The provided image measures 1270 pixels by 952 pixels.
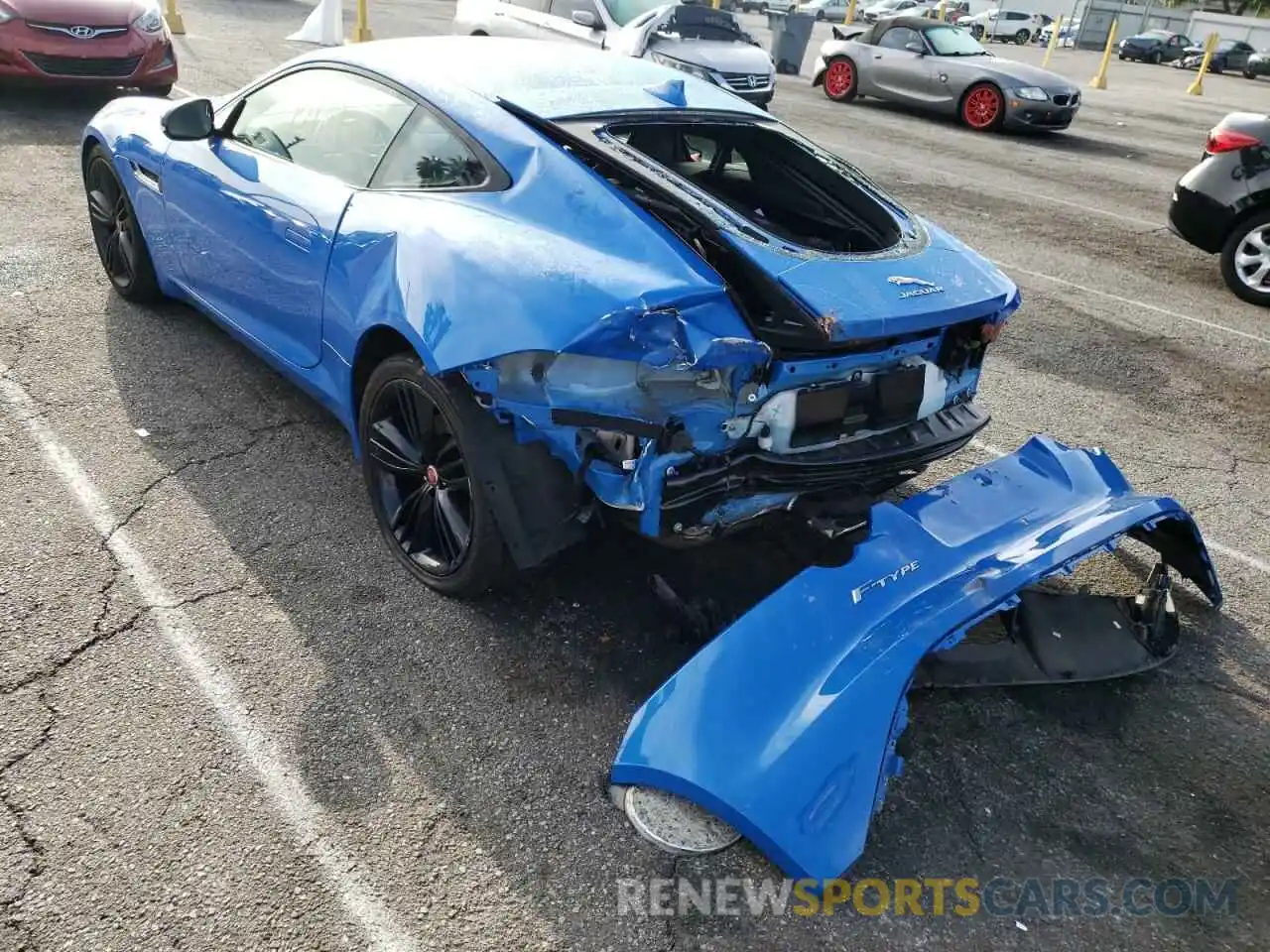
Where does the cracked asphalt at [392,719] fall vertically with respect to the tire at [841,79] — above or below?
below

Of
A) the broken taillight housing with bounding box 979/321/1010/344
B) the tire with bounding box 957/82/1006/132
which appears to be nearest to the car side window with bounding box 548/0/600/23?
the tire with bounding box 957/82/1006/132

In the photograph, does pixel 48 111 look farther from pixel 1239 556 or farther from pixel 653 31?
pixel 1239 556

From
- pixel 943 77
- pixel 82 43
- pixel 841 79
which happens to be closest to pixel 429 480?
pixel 82 43

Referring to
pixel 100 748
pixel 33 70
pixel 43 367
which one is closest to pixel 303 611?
pixel 100 748

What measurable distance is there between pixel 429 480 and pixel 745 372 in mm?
1187

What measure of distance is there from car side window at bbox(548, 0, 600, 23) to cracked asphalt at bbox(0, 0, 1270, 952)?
881 cm

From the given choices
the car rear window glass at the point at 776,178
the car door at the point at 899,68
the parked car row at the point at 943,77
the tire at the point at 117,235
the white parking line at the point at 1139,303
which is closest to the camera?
the car rear window glass at the point at 776,178

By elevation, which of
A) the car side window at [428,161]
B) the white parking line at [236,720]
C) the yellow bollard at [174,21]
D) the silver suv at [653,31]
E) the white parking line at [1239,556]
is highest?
the car side window at [428,161]

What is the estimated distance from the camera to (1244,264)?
283 inches

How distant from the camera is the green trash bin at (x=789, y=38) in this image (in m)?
18.4

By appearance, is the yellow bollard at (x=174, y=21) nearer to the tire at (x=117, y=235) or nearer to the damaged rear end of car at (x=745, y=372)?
the tire at (x=117, y=235)

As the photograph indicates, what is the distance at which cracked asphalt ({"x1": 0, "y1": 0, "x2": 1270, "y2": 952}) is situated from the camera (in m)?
2.25

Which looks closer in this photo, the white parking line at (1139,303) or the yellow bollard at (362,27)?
the white parking line at (1139,303)

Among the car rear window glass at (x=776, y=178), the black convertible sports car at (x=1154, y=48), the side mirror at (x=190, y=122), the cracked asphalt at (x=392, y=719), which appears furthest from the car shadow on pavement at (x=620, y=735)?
the black convertible sports car at (x=1154, y=48)
